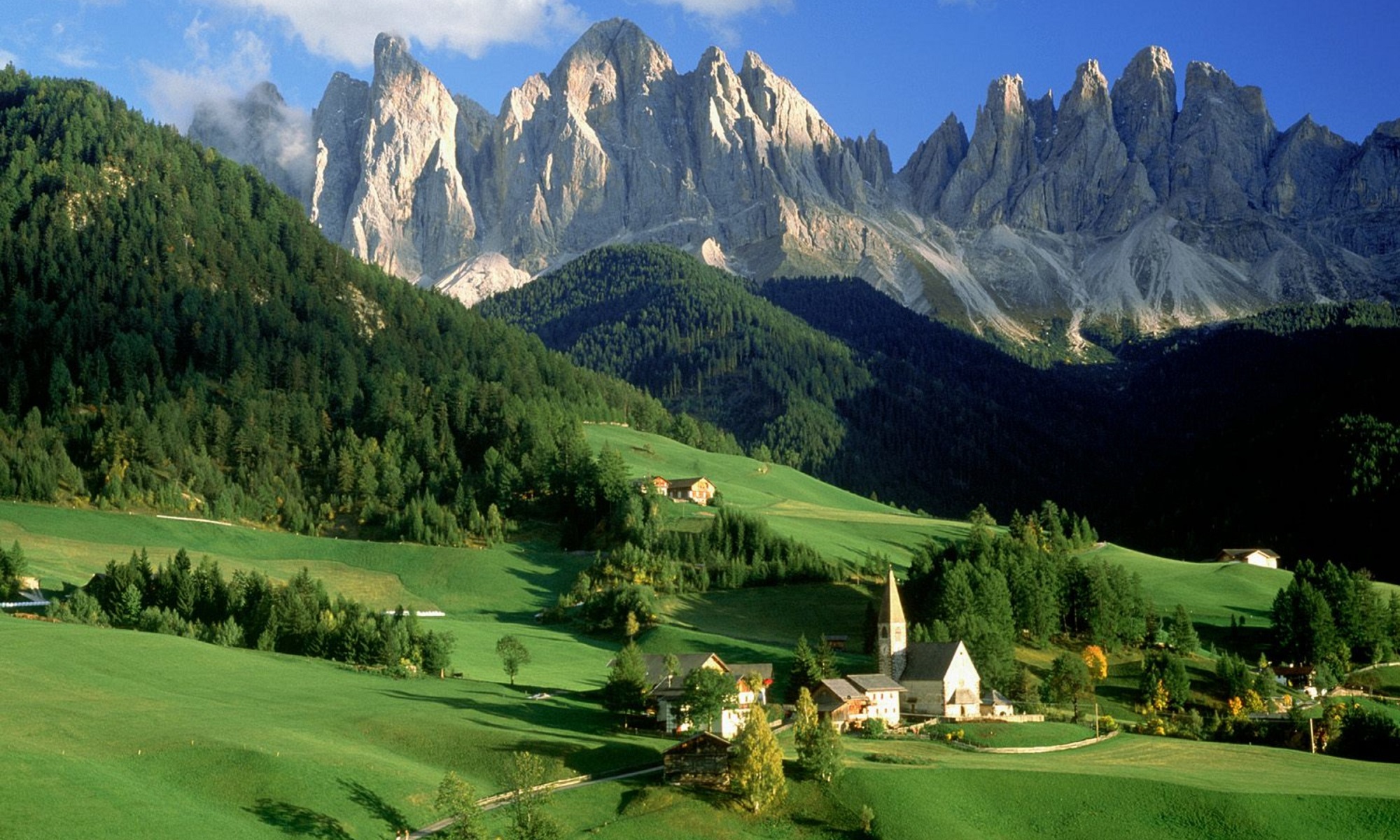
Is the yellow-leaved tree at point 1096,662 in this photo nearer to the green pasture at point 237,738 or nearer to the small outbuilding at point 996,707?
the small outbuilding at point 996,707

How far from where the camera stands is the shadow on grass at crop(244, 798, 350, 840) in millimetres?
59062

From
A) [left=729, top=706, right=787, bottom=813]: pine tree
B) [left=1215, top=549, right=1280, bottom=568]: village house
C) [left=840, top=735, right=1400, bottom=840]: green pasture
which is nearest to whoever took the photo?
[left=840, top=735, right=1400, bottom=840]: green pasture

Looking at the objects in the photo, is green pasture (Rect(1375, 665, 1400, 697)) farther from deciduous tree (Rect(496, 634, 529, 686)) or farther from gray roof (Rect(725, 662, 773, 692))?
deciduous tree (Rect(496, 634, 529, 686))

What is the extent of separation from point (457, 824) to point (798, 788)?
55.9ft

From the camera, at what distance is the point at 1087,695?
100 m

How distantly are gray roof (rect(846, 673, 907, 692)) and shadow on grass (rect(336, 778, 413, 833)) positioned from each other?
1454 inches

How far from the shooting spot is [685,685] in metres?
86.1

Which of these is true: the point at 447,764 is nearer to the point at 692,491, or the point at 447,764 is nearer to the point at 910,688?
the point at 910,688

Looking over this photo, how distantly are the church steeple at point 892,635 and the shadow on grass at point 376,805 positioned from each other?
144ft

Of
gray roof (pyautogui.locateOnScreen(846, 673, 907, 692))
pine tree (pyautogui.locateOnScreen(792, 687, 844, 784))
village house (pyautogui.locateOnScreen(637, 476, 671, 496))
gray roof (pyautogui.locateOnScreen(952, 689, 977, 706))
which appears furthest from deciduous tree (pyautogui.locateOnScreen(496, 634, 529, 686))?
village house (pyautogui.locateOnScreen(637, 476, 671, 496))

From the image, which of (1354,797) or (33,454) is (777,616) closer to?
(1354,797)

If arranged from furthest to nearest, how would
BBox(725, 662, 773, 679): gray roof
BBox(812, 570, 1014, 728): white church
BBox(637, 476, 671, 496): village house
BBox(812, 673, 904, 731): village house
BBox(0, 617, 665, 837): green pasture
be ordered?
1. BBox(637, 476, 671, 496): village house
2. BBox(725, 662, 773, 679): gray roof
3. BBox(812, 570, 1014, 728): white church
4. BBox(812, 673, 904, 731): village house
5. BBox(0, 617, 665, 837): green pasture

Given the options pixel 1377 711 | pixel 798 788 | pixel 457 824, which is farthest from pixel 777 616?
pixel 457 824

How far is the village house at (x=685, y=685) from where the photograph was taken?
8506cm
